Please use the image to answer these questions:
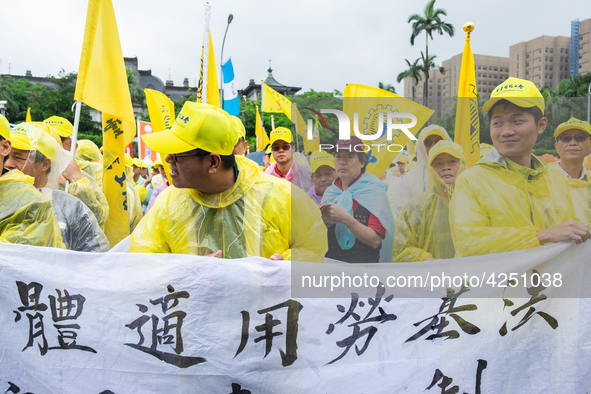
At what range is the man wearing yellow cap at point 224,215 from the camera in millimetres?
2092

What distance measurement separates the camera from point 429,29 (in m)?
30.1

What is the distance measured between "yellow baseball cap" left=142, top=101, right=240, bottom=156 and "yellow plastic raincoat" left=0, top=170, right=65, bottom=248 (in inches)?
34.8

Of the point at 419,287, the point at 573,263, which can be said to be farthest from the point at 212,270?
the point at 573,263

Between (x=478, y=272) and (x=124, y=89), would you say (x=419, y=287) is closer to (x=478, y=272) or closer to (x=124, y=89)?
(x=478, y=272)

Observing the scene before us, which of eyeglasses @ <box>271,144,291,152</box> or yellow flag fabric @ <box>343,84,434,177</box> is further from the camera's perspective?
eyeglasses @ <box>271,144,291,152</box>

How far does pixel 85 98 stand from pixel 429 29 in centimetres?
3077

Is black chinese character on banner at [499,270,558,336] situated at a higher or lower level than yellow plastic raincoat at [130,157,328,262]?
lower

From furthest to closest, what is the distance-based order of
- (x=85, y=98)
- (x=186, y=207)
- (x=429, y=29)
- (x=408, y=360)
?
(x=429, y=29) → (x=85, y=98) → (x=186, y=207) → (x=408, y=360)

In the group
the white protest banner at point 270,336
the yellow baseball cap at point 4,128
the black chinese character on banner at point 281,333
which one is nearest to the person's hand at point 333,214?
the white protest banner at point 270,336

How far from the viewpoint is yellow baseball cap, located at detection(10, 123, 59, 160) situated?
9.57 feet

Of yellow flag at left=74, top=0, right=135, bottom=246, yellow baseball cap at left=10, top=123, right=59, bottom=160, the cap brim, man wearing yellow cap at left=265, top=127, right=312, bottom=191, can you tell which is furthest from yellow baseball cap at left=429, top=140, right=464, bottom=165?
man wearing yellow cap at left=265, top=127, right=312, bottom=191

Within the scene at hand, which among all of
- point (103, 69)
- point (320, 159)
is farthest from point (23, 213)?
point (320, 159)

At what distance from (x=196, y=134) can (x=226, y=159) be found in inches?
8.2

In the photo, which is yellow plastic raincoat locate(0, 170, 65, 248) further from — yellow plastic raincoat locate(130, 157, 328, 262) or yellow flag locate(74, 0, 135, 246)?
yellow flag locate(74, 0, 135, 246)
